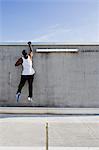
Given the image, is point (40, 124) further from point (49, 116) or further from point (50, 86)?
point (50, 86)

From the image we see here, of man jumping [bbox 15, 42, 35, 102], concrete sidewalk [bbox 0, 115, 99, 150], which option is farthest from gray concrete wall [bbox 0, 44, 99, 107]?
concrete sidewalk [bbox 0, 115, 99, 150]

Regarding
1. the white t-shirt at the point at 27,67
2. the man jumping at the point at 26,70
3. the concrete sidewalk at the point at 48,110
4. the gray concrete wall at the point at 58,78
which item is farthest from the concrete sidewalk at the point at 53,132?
the white t-shirt at the point at 27,67

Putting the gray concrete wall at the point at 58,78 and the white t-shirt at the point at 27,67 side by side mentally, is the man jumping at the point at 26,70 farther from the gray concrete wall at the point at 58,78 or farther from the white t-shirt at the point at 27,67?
the gray concrete wall at the point at 58,78

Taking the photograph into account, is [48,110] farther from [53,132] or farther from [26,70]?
[53,132]

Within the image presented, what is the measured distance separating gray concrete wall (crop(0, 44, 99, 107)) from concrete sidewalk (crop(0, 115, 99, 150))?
1.76m

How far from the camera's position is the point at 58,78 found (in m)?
14.8

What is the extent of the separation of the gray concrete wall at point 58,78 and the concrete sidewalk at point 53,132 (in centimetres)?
176

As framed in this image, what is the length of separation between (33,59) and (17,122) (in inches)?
166

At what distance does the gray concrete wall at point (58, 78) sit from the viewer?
1476 centimetres

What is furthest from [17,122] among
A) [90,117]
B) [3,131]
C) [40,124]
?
[90,117]

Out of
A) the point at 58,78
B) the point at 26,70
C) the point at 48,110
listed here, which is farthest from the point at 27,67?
the point at 48,110

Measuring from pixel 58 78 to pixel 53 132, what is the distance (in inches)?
217

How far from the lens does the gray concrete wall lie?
14.8 m

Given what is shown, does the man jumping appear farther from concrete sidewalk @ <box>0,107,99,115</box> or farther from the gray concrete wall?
concrete sidewalk @ <box>0,107,99,115</box>
